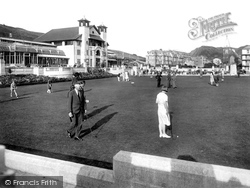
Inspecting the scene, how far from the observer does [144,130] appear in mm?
8102

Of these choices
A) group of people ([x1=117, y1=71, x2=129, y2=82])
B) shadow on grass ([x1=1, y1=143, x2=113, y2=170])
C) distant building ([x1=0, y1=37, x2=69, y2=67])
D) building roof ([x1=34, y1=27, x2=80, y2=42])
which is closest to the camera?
shadow on grass ([x1=1, y1=143, x2=113, y2=170])

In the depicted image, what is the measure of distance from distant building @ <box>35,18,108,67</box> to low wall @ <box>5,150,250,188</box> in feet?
171

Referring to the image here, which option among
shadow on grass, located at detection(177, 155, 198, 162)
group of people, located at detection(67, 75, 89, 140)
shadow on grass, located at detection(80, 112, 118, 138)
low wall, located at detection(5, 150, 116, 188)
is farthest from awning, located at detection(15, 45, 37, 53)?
shadow on grass, located at detection(177, 155, 198, 162)

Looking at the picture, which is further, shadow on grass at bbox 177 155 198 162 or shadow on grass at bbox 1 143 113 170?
shadow on grass at bbox 177 155 198 162

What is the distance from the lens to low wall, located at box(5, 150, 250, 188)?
11.5 ft

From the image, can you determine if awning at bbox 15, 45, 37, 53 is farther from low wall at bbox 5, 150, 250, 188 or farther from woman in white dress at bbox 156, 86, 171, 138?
low wall at bbox 5, 150, 250, 188

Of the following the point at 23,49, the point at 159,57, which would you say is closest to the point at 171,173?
the point at 23,49

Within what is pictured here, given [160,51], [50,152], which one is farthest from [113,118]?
[160,51]

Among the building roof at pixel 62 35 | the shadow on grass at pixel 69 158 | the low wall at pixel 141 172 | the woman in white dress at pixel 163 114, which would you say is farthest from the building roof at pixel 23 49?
the low wall at pixel 141 172

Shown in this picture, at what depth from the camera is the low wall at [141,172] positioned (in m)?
3.50

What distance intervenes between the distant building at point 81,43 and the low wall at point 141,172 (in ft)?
171

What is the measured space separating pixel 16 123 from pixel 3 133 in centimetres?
131

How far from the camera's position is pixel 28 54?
45219 millimetres

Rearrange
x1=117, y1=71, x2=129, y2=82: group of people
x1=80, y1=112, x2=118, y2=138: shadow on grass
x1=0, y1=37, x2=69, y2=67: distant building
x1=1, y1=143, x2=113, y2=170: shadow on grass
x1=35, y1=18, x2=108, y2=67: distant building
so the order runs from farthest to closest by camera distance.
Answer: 1. x1=35, y1=18, x2=108, y2=67: distant building
2. x1=0, y1=37, x2=69, y2=67: distant building
3. x1=117, y1=71, x2=129, y2=82: group of people
4. x1=80, y1=112, x2=118, y2=138: shadow on grass
5. x1=1, y1=143, x2=113, y2=170: shadow on grass
